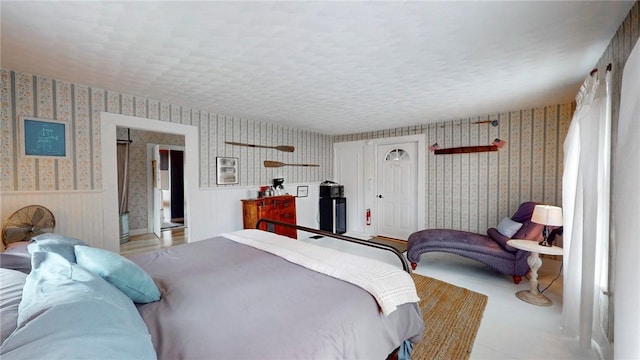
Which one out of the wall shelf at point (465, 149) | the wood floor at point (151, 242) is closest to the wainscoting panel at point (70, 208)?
the wood floor at point (151, 242)

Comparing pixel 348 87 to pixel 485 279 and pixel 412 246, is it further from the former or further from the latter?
pixel 485 279

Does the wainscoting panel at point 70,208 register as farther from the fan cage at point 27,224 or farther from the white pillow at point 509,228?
the white pillow at point 509,228

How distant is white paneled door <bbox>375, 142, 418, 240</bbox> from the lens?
194 inches

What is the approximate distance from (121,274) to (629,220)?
2248 millimetres

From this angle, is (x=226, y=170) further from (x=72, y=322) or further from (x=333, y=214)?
(x=72, y=322)

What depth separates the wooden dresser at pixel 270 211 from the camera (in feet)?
13.2

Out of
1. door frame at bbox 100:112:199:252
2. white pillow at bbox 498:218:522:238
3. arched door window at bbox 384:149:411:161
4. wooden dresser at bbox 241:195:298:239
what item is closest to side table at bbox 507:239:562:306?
white pillow at bbox 498:218:522:238

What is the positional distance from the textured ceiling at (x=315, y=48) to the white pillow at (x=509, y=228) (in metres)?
1.57

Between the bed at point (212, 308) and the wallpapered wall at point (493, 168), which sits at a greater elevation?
the wallpapered wall at point (493, 168)

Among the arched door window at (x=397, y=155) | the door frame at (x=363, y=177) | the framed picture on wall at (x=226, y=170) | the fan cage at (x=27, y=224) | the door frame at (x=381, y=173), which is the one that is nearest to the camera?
the fan cage at (x=27, y=224)

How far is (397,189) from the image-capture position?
512cm

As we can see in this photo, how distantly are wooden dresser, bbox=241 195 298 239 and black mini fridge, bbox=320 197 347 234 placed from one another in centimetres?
102

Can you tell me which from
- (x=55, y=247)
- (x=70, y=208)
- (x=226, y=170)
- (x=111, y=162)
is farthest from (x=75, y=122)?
(x=55, y=247)

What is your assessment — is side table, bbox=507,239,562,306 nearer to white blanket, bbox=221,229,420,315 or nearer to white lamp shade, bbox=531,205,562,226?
white lamp shade, bbox=531,205,562,226
